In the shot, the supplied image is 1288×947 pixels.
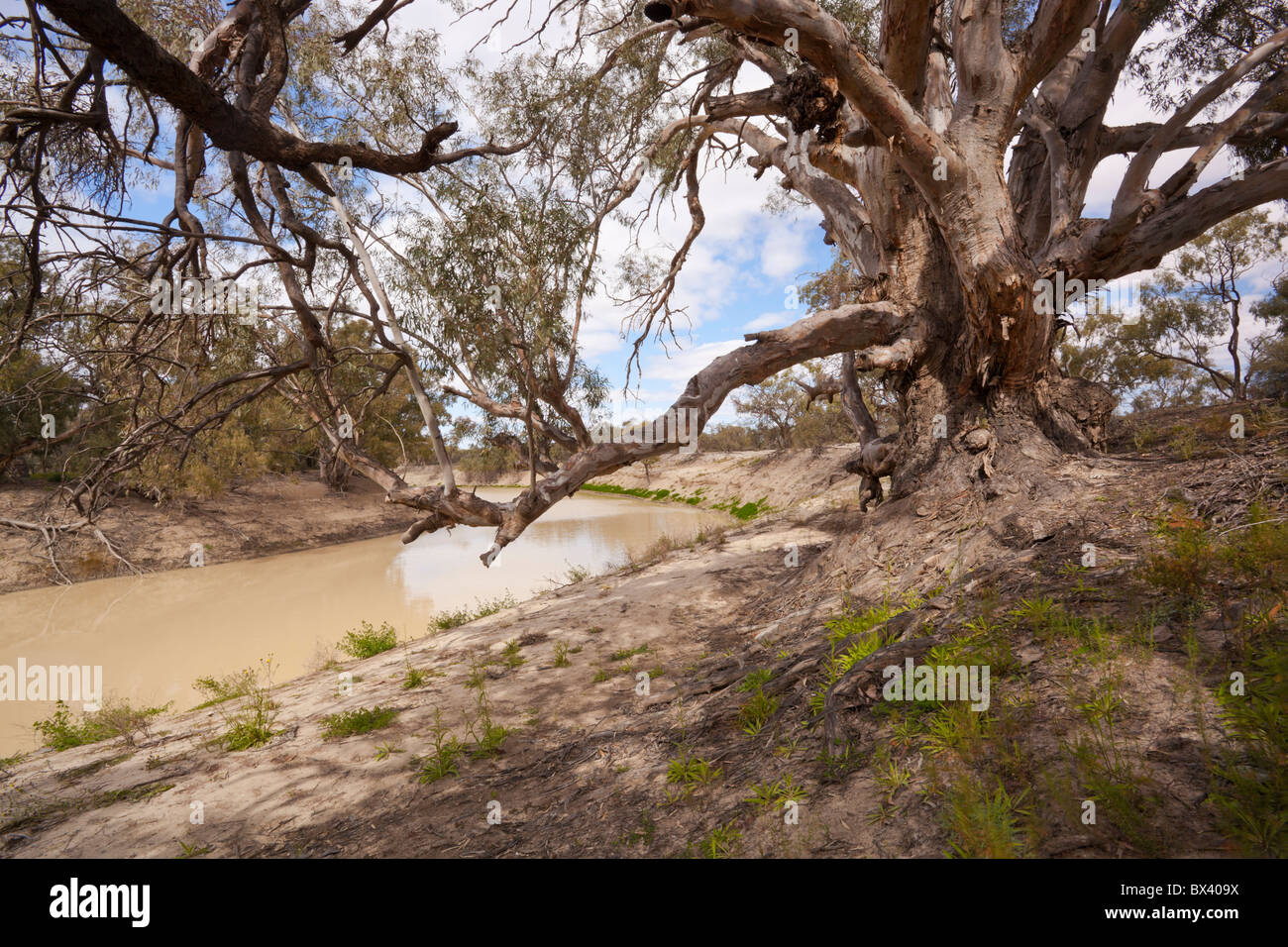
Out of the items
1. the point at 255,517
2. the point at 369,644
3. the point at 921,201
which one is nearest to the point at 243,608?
the point at 369,644

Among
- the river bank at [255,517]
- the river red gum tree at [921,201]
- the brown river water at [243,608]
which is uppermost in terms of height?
the river red gum tree at [921,201]

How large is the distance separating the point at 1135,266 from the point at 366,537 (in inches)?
740

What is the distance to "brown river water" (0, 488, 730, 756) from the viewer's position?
7.24 metres

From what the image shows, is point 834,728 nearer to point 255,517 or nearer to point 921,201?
point 921,201

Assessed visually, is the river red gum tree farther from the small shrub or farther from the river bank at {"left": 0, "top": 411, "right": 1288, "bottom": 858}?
the small shrub

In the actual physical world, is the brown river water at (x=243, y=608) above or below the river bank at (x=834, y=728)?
below

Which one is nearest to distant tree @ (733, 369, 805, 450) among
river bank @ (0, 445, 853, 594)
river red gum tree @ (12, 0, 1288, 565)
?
river bank @ (0, 445, 853, 594)

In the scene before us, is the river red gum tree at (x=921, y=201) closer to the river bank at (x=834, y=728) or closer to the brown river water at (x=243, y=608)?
the river bank at (x=834, y=728)

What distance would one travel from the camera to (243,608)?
10102 mm

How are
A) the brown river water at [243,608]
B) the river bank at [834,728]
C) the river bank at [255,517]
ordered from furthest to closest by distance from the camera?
the river bank at [255,517], the brown river water at [243,608], the river bank at [834,728]

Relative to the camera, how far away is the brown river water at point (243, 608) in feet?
A: 23.8

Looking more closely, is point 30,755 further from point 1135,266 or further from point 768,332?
point 1135,266

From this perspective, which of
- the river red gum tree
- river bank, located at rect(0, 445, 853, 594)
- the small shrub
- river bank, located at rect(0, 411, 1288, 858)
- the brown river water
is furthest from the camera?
river bank, located at rect(0, 445, 853, 594)

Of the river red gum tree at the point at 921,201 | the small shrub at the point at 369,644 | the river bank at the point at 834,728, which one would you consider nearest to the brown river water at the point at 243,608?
the small shrub at the point at 369,644
